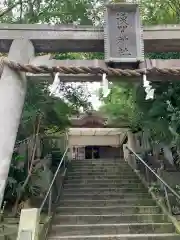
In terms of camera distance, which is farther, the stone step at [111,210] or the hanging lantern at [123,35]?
the stone step at [111,210]

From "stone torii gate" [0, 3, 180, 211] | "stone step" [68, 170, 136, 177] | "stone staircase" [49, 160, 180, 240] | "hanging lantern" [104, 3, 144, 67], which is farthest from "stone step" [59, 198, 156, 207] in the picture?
"hanging lantern" [104, 3, 144, 67]

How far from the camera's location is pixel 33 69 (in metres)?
4.52

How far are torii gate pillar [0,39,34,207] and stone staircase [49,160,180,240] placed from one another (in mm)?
3029

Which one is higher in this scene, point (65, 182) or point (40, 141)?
point (40, 141)

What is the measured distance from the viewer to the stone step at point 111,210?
28.4 feet

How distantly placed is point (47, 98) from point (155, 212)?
4383 millimetres

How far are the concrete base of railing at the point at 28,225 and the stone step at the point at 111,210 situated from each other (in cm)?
291

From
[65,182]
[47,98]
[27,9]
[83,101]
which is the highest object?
[27,9]

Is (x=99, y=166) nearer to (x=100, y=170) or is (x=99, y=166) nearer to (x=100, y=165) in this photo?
(x=100, y=165)

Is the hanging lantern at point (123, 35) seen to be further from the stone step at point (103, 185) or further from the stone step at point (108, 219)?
the stone step at point (103, 185)

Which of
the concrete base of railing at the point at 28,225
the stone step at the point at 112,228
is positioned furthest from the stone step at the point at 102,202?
the concrete base of railing at the point at 28,225

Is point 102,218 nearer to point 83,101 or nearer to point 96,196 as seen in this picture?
point 96,196

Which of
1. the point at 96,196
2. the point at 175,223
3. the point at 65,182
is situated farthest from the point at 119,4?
the point at 65,182

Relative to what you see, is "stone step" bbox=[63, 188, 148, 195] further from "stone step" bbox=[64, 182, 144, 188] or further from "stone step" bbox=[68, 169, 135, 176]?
"stone step" bbox=[68, 169, 135, 176]
